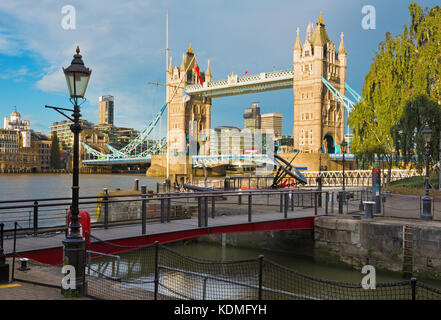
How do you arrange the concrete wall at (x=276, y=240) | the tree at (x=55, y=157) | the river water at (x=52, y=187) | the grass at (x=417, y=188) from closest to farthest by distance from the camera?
the concrete wall at (x=276, y=240) < the grass at (x=417, y=188) < the river water at (x=52, y=187) < the tree at (x=55, y=157)

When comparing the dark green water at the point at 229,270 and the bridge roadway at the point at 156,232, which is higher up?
the bridge roadway at the point at 156,232

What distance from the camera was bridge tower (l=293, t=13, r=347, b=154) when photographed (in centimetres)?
7381

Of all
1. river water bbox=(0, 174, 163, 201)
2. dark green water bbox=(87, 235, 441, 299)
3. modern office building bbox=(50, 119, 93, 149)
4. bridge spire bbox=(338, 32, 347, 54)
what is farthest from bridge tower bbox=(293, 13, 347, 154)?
modern office building bbox=(50, 119, 93, 149)

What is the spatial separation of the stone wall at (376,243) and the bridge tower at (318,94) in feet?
192

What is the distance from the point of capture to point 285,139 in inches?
6176

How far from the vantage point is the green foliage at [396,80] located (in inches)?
1003

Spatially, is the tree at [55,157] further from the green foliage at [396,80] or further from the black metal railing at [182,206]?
the black metal railing at [182,206]

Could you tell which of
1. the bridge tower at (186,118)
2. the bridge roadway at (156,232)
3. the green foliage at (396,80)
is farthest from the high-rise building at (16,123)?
the bridge roadway at (156,232)

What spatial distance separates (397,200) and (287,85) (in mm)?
63318

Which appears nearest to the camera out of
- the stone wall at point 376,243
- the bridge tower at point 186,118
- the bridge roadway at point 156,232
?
the bridge roadway at point 156,232

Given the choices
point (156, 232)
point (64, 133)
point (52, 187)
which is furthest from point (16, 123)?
point (156, 232)
